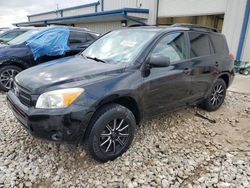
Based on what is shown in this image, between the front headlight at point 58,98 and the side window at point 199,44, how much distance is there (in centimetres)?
229

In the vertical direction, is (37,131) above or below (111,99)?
below

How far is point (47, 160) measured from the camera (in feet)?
9.36

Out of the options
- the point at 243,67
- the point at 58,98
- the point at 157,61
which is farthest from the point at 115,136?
the point at 243,67

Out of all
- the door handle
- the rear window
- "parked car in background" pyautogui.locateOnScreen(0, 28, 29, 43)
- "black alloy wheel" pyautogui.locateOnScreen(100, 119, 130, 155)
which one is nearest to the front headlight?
"black alloy wheel" pyautogui.locateOnScreen(100, 119, 130, 155)

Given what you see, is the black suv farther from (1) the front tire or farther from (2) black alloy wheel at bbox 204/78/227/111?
(2) black alloy wheel at bbox 204/78/227/111

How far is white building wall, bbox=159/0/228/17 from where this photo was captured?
32.5 ft

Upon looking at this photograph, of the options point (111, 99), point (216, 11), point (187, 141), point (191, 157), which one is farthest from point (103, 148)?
point (216, 11)

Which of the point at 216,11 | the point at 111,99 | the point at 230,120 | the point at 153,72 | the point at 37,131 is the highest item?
the point at 216,11

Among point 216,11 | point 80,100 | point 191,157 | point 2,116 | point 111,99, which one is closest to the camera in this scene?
point 80,100

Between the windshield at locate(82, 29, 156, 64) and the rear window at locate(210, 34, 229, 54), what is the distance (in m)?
1.73

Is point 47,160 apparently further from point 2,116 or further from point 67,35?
point 67,35

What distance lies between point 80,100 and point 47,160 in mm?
1065

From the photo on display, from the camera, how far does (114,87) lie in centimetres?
265

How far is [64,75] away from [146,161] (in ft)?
5.18
